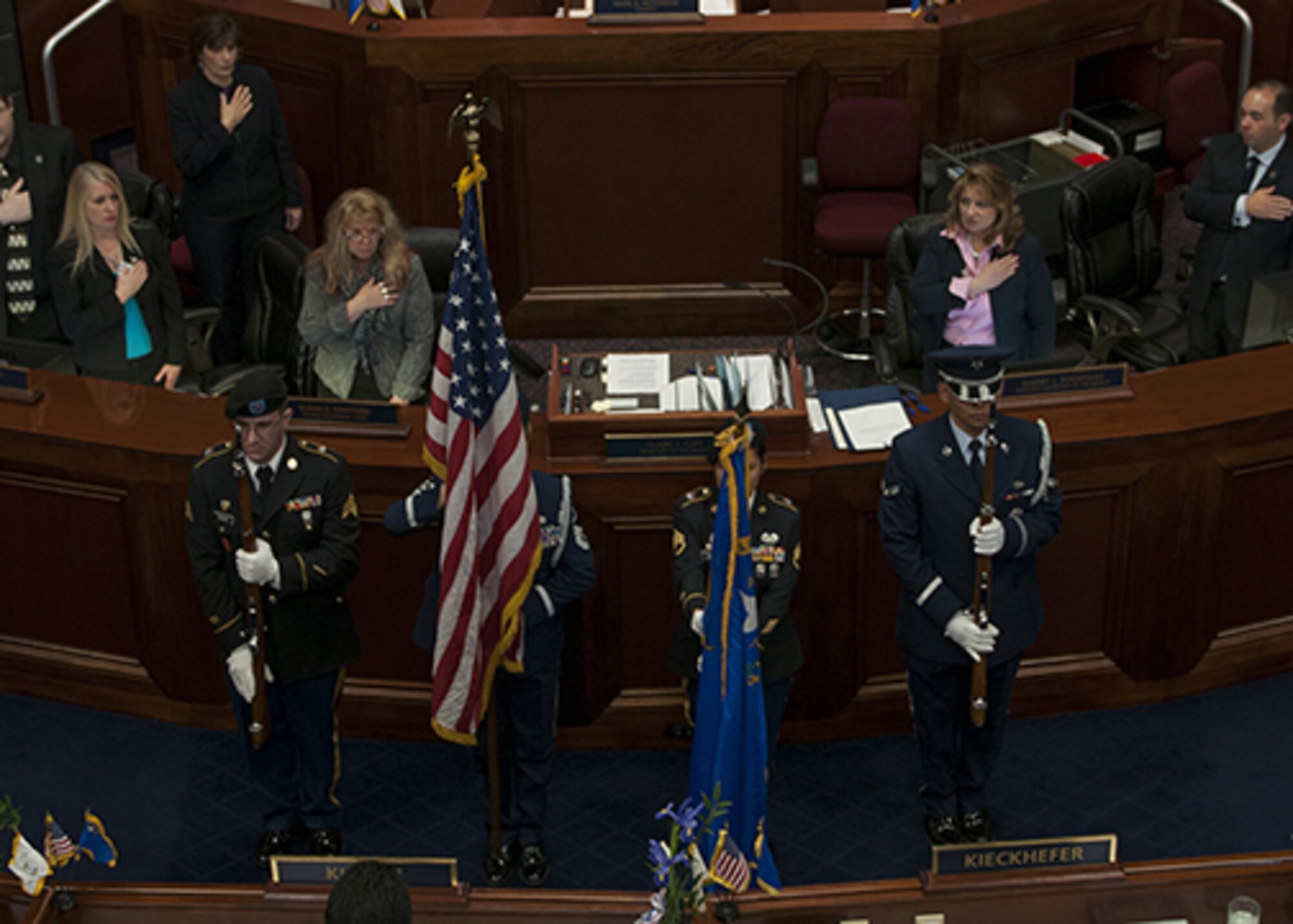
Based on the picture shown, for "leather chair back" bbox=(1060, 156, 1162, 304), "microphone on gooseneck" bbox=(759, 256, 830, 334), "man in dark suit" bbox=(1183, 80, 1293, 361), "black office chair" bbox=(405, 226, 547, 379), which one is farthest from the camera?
"microphone on gooseneck" bbox=(759, 256, 830, 334)

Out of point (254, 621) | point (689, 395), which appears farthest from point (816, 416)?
point (254, 621)

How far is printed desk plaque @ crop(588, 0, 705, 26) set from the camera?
828 centimetres

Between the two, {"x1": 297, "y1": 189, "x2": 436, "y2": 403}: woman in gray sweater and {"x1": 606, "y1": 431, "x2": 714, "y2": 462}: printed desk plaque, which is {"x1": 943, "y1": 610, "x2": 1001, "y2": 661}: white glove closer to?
{"x1": 606, "y1": 431, "x2": 714, "y2": 462}: printed desk plaque

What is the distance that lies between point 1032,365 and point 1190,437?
563mm

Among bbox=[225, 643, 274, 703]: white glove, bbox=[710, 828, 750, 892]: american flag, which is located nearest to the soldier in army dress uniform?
bbox=[710, 828, 750, 892]: american flag

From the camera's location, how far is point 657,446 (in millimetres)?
5547

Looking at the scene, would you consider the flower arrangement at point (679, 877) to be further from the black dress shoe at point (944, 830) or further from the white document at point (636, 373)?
the white document at point (636, 373)

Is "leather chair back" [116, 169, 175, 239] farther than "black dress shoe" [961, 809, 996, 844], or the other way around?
"leather chair back" [116, 169, 175, 239]

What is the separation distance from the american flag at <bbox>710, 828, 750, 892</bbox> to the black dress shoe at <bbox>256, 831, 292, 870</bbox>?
1609 millimetres

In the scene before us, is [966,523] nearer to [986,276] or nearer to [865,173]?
[986,276]

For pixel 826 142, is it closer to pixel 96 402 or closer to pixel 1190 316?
pixel 1190 316

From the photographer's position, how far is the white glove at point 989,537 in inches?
195

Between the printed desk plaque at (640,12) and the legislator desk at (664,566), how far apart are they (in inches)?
120

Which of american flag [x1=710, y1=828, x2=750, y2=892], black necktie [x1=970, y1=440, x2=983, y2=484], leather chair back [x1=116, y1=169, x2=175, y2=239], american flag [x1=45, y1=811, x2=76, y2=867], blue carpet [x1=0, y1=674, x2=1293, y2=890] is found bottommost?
blue carpet [x1=0, y1=674, x2=1293, y2=890]
